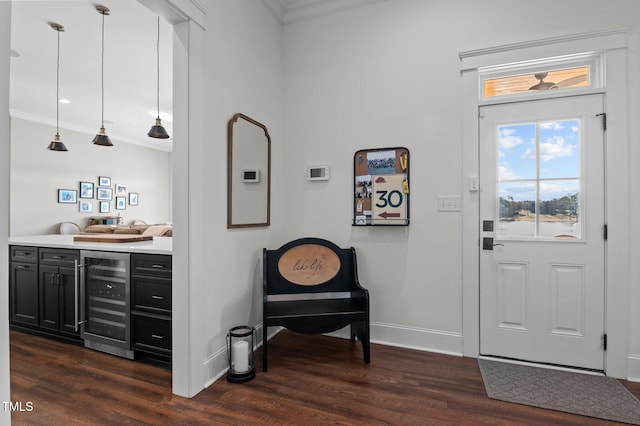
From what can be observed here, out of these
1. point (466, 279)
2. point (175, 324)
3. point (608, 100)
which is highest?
point (608, 100)

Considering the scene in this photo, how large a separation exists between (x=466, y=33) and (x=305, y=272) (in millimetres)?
2328

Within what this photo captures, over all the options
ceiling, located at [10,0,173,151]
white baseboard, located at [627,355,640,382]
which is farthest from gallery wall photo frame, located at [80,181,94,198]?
white baseboard, located at [627,355,640,382]

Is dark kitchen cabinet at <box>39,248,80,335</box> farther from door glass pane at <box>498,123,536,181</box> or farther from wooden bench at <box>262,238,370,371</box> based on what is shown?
door glass pane at <box>498,123,536,181</box>

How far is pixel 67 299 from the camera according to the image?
2.96 metres

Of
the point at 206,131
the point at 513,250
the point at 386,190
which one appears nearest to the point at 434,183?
the point at 386,190

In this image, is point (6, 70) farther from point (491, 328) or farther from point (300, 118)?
point (491, 328)

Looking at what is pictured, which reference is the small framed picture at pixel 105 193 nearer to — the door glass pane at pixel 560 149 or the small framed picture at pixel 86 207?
the small framed picture at pixel 86 207

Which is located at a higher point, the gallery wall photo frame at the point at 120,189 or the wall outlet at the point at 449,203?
the gallery wall photo frame at the point at 120,189

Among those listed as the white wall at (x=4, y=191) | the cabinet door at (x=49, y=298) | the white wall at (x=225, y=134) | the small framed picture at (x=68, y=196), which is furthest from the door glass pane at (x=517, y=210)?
the small framed picture at (x=68, y=196)

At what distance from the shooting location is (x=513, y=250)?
2.63m

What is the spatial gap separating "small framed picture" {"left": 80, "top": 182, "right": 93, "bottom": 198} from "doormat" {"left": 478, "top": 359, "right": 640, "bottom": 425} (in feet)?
25.0

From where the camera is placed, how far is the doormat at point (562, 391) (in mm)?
1963

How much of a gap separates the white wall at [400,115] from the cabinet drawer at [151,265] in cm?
123

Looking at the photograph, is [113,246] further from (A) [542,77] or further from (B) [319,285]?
(A) [542,77]
